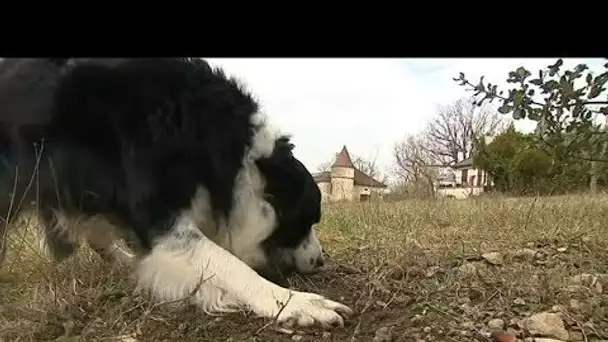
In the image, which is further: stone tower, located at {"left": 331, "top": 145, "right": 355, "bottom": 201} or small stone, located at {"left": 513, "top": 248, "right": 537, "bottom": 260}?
stone tower, located at {"left": 331, "top": 145, "right": 355, "bottom": 201}

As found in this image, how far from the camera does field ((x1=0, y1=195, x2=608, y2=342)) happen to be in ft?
8.16

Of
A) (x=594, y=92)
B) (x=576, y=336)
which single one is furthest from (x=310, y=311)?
(x=594, y=92)

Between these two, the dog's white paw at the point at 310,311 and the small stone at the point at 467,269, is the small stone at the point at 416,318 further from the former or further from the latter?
the small stone at the point at 467,269

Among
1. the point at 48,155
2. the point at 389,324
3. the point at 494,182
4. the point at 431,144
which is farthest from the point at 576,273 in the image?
the point at 431,144

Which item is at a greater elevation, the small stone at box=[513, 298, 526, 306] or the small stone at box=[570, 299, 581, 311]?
the small stone at box=[570, 299, 581, 311]

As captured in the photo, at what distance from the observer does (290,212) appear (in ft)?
11.4

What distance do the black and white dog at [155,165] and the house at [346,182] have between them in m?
4.51

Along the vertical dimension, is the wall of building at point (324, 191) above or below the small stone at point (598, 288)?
above

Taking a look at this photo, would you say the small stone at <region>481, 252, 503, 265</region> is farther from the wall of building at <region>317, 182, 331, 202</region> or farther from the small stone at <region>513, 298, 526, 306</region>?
the wall of building at <region>317, 182, 331, 202</region>

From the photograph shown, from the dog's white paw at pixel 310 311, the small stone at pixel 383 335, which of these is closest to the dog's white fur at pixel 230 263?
the dog's white paw at pixel 310 311

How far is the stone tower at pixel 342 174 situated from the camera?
916 cm

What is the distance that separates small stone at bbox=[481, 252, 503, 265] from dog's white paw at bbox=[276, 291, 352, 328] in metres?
0.94

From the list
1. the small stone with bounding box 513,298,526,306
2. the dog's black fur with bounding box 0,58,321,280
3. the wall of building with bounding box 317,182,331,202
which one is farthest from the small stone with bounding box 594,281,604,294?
the dog's black fur with bounding box 0,58,321,280
